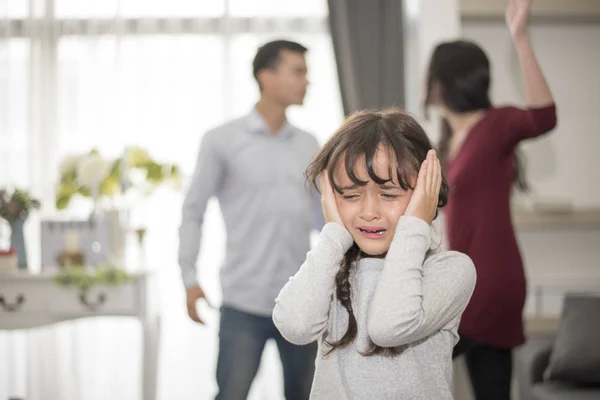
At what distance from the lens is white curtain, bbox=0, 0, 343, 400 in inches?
164

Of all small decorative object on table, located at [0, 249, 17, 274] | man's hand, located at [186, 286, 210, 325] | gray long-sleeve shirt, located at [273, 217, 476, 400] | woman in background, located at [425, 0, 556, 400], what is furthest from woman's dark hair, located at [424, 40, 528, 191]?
small decorative object on table, located at [0, 249, 17, 274]

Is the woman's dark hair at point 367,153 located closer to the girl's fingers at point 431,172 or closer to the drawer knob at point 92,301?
the girl's fingers at point 431,172

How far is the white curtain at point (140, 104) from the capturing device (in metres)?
Result: 4.16

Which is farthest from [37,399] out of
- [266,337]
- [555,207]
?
[555,207]

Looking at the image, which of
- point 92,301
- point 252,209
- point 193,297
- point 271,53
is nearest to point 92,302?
point 92,301

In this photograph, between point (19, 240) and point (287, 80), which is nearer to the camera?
point (287, 80)

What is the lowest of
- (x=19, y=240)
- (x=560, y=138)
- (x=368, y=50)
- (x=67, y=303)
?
(x=67, y=303)

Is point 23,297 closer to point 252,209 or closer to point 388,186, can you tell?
point 252,209

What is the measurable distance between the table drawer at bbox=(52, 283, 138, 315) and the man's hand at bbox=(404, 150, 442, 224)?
2.23 meters

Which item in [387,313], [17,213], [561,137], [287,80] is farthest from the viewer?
[561,137]

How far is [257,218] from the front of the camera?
8.89 feet

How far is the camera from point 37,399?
13.5 feet

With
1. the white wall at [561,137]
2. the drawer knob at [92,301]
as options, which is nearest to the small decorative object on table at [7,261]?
the drawer knob at [92,301]

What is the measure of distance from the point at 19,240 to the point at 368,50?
6.09ft
